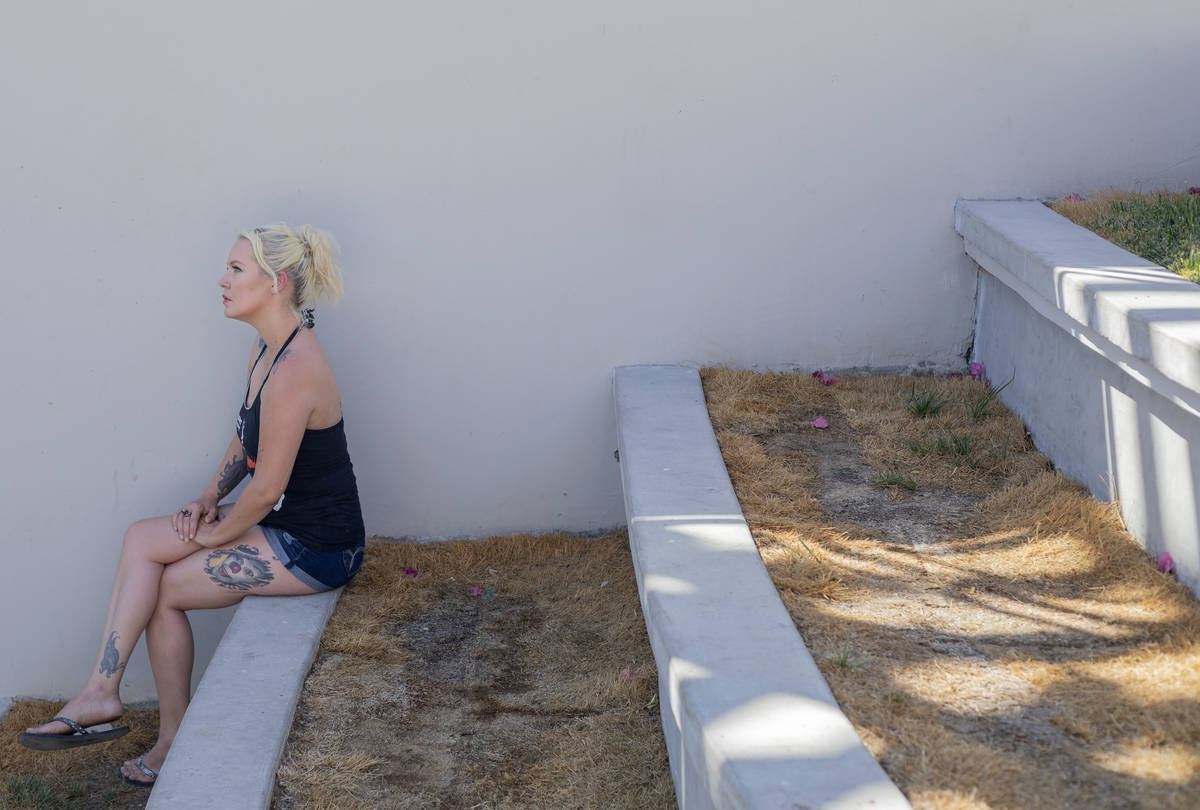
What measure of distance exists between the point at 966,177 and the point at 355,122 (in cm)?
227

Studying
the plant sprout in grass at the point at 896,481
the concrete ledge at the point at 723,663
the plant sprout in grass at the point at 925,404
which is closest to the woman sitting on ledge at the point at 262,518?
the concrete ledge at the point at 723,663

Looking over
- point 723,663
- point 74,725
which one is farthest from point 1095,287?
point 74,725

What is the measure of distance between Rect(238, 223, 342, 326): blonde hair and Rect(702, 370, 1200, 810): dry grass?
1418 mm

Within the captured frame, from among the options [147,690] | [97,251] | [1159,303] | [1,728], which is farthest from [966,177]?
[1,728]

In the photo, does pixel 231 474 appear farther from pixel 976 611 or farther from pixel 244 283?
pixel 976 611

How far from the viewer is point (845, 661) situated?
227cm

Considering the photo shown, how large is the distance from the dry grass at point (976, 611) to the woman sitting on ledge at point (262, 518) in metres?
1.36

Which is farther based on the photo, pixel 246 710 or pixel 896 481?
pixel 896 481

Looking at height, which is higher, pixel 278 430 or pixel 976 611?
pixel 278 430

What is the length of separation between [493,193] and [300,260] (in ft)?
2.65

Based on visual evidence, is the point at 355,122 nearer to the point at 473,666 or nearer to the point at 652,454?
the point at 652,454

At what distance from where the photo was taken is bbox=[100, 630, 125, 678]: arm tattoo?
331cm

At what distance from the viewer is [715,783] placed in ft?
6.40

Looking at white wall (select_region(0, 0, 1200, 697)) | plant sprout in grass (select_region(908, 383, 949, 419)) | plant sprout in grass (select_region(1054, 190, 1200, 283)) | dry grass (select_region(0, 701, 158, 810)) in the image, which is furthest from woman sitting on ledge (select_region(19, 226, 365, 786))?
plant sprout in grass (select_region(1054, 190, 1200, 283))
